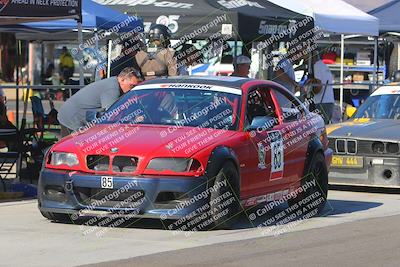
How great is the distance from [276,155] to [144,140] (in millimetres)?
1708

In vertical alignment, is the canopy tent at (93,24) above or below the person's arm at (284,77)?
above

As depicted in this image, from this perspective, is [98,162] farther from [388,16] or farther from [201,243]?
[388,16]

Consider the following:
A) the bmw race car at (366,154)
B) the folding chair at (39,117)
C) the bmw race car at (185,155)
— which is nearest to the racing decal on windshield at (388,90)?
the bmw race car at (366,154)

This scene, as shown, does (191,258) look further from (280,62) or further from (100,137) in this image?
(280,62)

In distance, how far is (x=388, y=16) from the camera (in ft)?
73.0

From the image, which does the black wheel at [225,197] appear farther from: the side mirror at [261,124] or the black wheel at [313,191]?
the black wheel at [313,191]

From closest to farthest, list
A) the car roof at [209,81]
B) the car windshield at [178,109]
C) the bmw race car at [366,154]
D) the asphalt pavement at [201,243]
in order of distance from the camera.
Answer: the asphalt pavement at [201,243]
the car windshield at [178,109]
the car roof at [209,81]
the bmw race car at [366,154]

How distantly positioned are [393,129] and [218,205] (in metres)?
5.02

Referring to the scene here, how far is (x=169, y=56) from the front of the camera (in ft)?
46.5

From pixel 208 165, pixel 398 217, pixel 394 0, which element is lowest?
pixel 398 217

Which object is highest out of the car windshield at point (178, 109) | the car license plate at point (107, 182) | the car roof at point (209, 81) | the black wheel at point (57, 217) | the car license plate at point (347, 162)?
the car roof at point (209, 81)

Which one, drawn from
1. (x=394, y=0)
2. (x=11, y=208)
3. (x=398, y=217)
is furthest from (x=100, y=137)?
(x=394, y=0)

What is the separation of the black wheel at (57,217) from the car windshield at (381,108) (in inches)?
244

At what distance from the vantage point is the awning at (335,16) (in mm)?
18000
